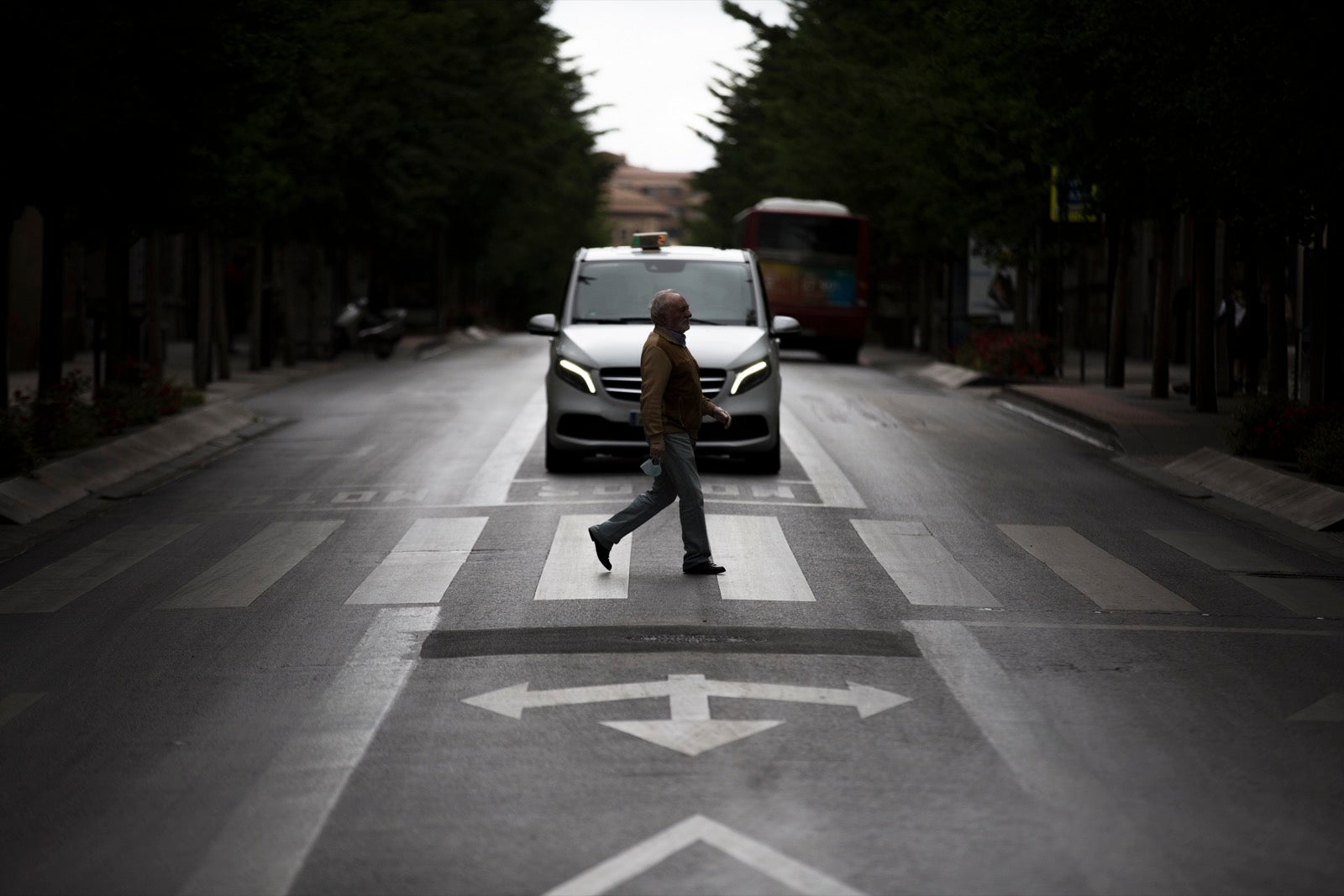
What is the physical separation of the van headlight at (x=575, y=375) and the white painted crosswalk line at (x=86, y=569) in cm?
Answer: 403

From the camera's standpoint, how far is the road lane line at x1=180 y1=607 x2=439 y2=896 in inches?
221

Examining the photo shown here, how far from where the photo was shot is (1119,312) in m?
30.6

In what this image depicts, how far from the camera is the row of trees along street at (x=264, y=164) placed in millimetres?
17828

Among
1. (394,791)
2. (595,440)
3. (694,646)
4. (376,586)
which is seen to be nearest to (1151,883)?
(394,791)

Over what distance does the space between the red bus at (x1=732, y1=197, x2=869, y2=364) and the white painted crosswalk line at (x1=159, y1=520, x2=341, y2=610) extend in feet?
101

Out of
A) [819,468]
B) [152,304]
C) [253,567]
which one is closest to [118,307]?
[152,304]

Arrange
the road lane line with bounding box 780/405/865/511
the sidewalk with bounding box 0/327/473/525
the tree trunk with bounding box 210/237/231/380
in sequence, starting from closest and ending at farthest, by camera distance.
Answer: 1. the sidewalk with bounding box 0/327/473/525
2. the road lane line with bounding box 780/405/865/511
3. the tree trunk with bounding box 210/237/231/380

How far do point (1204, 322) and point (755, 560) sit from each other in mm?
14619

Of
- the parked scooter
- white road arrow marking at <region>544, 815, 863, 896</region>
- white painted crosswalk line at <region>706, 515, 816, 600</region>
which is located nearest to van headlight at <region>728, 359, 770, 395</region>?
white painted crosswalk line at <region>706, 515, 816, 600</region>

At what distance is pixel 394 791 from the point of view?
6.45 m

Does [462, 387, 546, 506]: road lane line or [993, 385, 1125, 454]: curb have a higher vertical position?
[993, 385, 1125, 454]: curb

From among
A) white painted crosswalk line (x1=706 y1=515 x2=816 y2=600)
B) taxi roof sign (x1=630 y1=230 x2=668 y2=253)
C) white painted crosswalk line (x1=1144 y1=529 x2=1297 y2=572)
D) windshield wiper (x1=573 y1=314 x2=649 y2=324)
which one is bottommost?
white painted crosswalk line (x1=1144 y1=529 x2=1297 y2=572)

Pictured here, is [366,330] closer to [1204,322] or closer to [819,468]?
[1204,322]

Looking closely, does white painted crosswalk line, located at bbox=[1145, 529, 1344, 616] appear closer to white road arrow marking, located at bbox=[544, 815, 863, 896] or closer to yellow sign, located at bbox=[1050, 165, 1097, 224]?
white road arrow marking, located at bbox=[544, 815, 863, 896]
